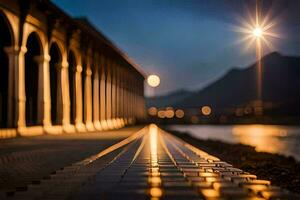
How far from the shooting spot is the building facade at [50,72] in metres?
25.4

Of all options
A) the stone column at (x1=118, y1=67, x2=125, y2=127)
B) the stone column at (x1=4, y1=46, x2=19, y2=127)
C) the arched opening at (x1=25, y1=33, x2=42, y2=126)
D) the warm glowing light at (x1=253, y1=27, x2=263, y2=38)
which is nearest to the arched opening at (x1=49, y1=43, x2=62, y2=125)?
the arched opening at (x1=25, y1=33, x2=42, y2=126)

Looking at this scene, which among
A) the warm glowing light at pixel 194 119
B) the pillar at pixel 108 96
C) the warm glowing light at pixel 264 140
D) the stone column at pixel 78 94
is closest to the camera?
the stone column at pixel 78 94

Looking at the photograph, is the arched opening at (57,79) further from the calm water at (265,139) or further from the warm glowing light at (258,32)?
the calm water at (265,139)

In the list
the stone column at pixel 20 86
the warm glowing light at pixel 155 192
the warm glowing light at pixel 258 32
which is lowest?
the warm glowing light at pixel 155 192

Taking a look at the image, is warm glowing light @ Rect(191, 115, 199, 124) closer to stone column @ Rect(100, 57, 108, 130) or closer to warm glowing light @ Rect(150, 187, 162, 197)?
stone column @ Rect(100, 57, 108, 130)

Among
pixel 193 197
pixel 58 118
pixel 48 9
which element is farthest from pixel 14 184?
pixel 58 118

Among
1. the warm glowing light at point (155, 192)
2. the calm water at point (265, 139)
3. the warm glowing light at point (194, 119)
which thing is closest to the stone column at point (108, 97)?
the calm water at point (265, 139)

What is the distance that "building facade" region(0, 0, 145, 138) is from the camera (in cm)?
2539

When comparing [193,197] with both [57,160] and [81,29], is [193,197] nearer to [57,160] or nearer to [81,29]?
[57,160]

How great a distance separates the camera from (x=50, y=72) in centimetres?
3959

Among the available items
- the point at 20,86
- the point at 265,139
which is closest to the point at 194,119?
the point at 265,139

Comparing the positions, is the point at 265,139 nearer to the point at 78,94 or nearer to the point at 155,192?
the point at 78,94

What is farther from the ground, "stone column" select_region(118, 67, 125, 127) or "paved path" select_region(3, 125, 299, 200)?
"stone column" select_region(118, 67, 125, 127)

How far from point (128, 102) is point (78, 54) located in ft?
129
